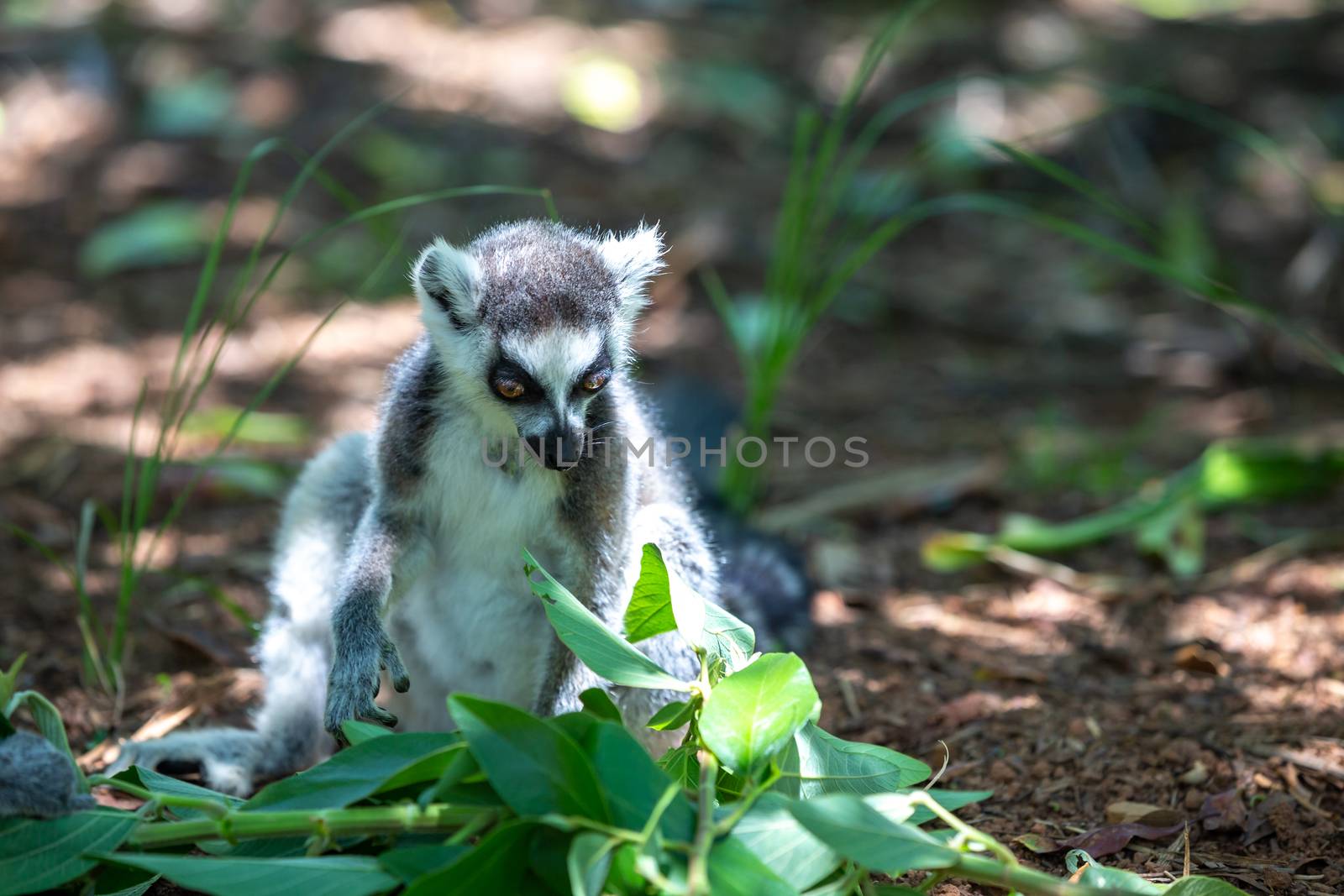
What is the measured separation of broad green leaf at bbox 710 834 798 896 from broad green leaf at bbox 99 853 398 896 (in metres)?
0.69

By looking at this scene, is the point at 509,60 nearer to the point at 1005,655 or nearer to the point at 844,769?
the point at 1005,655

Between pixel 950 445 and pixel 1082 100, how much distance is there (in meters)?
5.30

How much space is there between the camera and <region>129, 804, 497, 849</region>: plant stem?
259 centimetres

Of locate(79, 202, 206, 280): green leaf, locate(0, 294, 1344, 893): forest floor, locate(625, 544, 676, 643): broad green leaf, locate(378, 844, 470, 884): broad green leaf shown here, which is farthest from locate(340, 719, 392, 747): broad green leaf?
Result: locate(79, 202, 206, 280): green leaf

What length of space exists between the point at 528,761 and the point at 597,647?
0.50 metres

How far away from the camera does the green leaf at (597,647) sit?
2.99 m

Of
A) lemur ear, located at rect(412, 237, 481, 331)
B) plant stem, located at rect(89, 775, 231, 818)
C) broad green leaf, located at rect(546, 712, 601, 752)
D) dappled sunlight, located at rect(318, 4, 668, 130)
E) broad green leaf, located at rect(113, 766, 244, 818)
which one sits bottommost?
broad green leaf, located at rect(113, 766, 244, 818)

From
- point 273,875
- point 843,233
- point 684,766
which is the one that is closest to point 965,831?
point 684,766

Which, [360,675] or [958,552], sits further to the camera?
[958,552]

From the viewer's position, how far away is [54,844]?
2.74 meters

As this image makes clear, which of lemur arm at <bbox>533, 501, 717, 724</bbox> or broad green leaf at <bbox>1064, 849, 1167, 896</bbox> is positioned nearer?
broad green leaf at <bbox>1064, 849, 1167, 896</bbox>

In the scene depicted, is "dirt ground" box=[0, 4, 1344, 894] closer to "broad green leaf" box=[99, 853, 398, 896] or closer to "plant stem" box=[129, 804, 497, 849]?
"plant stem" box=[129, 804, 497, 849]

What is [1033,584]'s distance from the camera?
5496 mm

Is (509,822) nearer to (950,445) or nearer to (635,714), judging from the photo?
(635,714)
